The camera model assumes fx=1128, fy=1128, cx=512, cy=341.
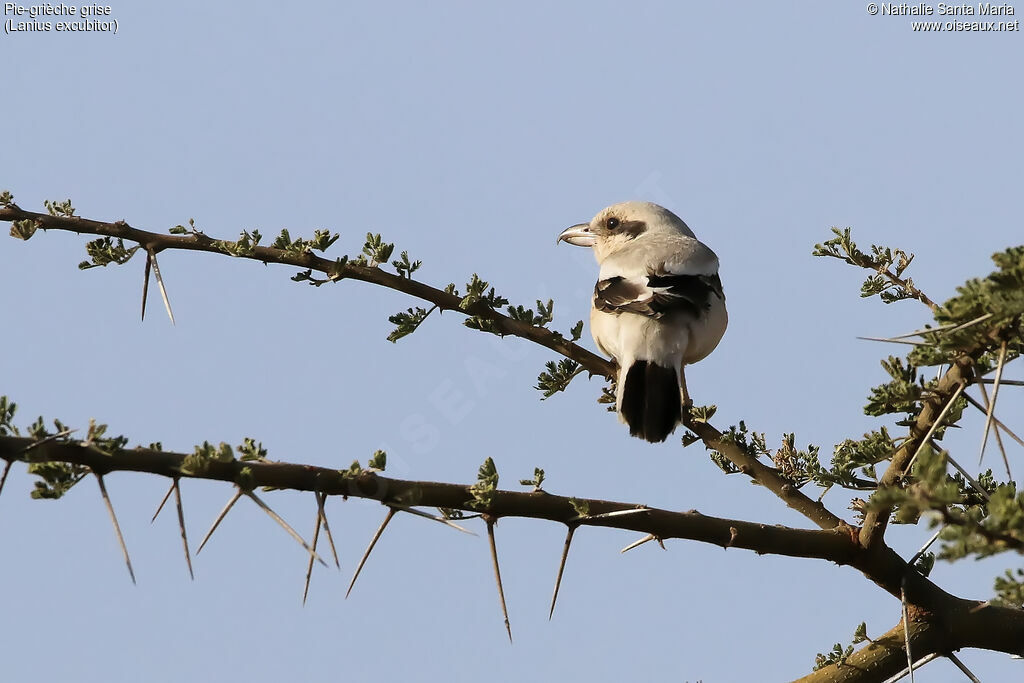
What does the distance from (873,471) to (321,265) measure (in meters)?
1.95

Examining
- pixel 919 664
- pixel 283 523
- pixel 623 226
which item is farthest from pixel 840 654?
pixel 623 226

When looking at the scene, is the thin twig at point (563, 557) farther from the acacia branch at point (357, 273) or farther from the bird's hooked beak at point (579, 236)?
the bird's hooked beak at point (579, 236)

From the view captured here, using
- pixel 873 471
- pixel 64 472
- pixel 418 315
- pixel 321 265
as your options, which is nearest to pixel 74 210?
pixel 321 265

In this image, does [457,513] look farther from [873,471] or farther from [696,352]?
[696,352]

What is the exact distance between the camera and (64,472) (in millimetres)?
2615

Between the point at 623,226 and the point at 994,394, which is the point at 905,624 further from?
the point at 623,226

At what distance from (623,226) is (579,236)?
1.19ft

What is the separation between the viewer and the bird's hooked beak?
747 cm

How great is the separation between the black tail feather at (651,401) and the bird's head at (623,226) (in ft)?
7.56

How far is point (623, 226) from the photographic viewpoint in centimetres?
729

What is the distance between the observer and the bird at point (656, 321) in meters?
4.64

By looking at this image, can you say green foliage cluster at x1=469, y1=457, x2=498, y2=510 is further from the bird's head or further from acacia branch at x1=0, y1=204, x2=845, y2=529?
the bird's head

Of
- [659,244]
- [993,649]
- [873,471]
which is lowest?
[993,649]

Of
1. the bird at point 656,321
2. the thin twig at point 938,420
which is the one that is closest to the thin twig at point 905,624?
the thin twig at point 938,420
